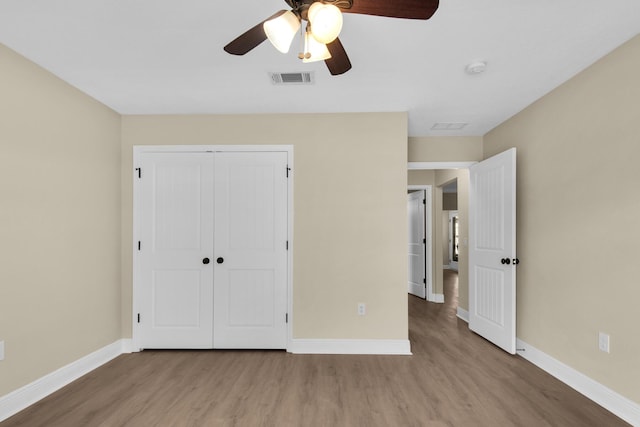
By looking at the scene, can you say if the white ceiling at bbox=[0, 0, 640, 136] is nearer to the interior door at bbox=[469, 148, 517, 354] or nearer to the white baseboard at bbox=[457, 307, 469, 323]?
the interior door at bbox=[469, 148, 517, 354]

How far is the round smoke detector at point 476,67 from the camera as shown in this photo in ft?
7.89

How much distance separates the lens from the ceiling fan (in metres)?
1.30

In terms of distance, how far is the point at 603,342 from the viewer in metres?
2.36

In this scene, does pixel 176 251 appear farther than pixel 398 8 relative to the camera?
Yes

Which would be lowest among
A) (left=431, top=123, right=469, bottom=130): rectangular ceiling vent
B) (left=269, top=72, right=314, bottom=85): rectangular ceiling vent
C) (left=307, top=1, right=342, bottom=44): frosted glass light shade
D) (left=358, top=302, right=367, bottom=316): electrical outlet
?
(left=358, top=302, right=367, bottom=316): electrical outlet

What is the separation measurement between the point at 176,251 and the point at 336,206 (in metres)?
1.74

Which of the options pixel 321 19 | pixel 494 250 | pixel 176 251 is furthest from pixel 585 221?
pixel 176 251

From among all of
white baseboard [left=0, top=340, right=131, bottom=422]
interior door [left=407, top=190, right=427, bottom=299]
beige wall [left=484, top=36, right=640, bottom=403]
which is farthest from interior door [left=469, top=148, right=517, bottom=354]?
white baseboard [left=0, top=340, right=131, bottom=422]

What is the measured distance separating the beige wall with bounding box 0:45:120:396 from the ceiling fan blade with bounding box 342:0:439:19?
8.07ft

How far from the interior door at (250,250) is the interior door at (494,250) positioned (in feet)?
7.41

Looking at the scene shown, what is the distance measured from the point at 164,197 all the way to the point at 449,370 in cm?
326

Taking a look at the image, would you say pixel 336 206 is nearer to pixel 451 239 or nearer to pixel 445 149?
pixel 445 149

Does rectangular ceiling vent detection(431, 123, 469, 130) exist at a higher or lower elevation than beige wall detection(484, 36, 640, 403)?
higher

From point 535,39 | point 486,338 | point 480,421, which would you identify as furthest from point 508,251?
point 535,39
